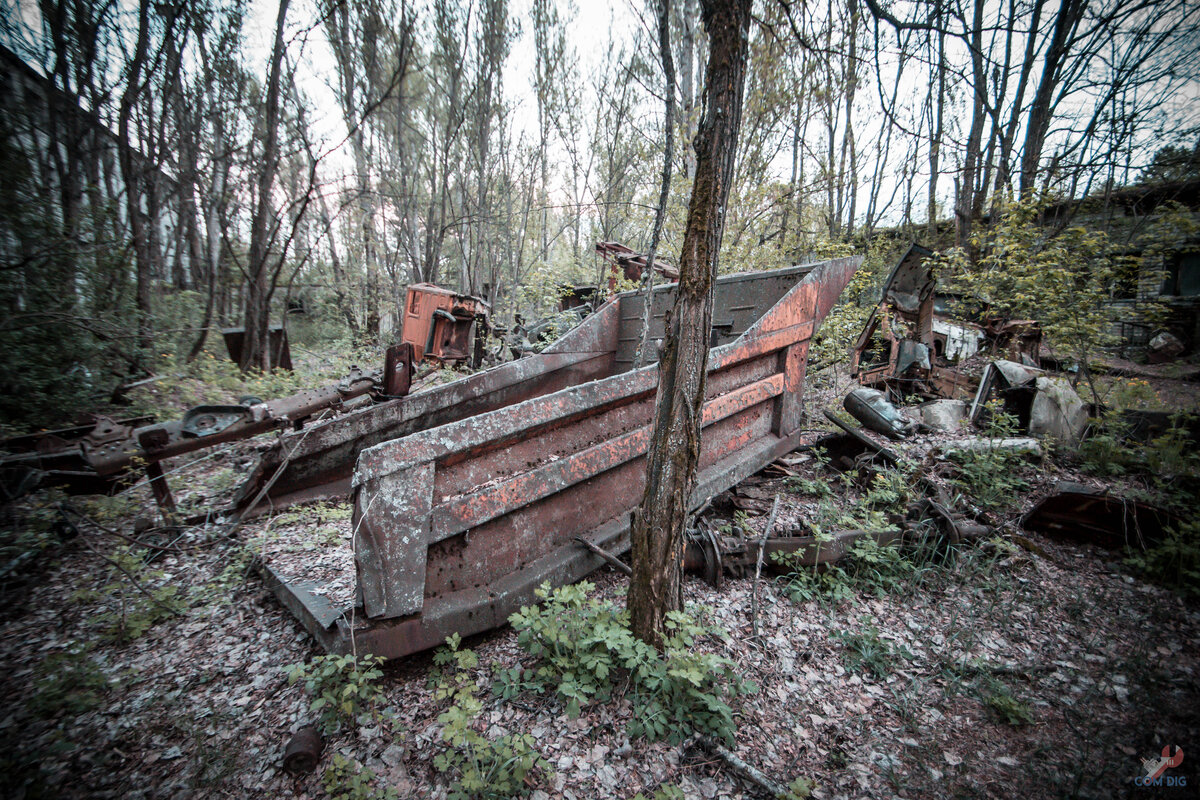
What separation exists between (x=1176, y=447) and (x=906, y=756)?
409cm

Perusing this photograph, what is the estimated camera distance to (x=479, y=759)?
1738 millimetres

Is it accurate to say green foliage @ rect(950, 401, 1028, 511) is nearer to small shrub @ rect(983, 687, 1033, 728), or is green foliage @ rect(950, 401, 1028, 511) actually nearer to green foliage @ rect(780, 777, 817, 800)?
small shrub @ rect(983, 687, 1033, 728)

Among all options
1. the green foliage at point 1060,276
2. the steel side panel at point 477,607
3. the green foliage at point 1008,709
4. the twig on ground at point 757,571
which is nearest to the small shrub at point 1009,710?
the green foliage at point 1008,709

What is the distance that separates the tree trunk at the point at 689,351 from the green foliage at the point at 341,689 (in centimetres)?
110

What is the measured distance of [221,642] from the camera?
7.95ft

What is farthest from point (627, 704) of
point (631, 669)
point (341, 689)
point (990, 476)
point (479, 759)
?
point (990, 476)

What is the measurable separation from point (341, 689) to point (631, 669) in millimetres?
1178

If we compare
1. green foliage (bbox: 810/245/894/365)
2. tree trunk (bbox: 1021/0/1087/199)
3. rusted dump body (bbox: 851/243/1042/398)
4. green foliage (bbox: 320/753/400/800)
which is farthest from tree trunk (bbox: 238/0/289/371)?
tree trunk (bbox: 1021/0/1087/199)

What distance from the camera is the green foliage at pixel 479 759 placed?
1618mm

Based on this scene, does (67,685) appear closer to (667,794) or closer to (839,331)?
(667,794)

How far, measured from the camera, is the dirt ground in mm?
1773

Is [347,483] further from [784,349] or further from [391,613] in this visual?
[784,349]

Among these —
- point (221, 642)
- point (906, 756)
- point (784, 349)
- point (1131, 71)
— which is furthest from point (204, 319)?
point (1131, 71)

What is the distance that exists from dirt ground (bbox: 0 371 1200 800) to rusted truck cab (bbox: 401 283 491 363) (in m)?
4.88
